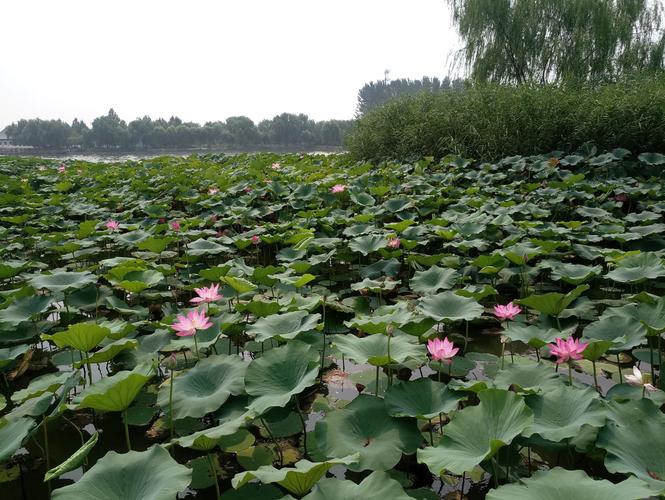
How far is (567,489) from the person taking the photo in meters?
0.84

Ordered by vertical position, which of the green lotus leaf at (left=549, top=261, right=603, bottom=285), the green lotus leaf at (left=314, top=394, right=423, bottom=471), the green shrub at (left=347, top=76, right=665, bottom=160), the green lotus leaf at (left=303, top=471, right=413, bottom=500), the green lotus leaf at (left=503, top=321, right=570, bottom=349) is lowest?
the green lotus leaf at (left=314, top=394, right=423, bottom=471)

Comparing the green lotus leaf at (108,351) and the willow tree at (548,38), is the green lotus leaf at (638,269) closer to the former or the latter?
the green lotus leaf at (108,351)

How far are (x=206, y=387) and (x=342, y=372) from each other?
61 cm

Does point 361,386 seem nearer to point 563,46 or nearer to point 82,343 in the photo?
point 82,343

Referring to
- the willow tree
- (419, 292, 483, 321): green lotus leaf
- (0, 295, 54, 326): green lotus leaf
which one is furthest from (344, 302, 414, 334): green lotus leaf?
the willow tree

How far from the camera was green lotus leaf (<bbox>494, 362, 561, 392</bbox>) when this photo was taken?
1316 millimetres

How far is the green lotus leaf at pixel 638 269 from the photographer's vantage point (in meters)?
2.06

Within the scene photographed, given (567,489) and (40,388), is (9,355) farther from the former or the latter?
(567,489)

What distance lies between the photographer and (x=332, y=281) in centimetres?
277

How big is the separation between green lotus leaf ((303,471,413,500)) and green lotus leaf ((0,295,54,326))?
5.18ft

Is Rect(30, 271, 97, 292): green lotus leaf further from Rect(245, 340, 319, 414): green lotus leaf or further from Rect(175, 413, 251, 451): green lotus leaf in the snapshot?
Rect(175, 413, 251, 451): green lotus leaf

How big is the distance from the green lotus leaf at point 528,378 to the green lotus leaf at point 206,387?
774mm

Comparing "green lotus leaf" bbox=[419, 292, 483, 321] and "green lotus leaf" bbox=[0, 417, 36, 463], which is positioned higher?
"green lotus leaf" bbox=[419, 292, 483, 321]

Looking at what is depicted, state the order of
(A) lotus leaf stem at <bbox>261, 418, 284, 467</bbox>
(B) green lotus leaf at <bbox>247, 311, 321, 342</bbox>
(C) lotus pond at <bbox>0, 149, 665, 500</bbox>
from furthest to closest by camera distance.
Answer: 1. (B) green lotus leaf at <bbox>247, 311, 321, 342</bbox>
2. (A) lotus leaf stem at <bbox>261, 418, 284, 467</bbox>
3. (C) lotus pond at <bbox>0, 149, 665, 500</bbox>
